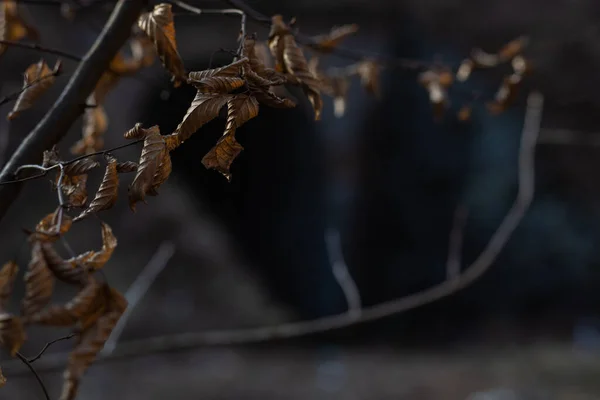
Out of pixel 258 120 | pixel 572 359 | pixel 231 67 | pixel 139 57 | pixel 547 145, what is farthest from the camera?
pixel 258 120

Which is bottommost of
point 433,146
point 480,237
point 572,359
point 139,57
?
point 572,359

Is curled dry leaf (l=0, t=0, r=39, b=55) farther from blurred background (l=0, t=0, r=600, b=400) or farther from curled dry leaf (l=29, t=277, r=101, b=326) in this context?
blurred background (l=0, t=0, r=600, b=400)

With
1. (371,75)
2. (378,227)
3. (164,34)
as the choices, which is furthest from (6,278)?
(378,227)

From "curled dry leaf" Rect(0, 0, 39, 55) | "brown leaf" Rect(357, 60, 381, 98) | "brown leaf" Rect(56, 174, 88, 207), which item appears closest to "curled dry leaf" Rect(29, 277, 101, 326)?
"brown leaf" Rect(56, 174, 88, 207)

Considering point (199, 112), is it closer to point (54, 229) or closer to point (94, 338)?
point (54, 229)

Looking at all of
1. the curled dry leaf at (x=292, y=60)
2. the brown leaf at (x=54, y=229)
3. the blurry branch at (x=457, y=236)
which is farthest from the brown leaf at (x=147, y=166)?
the blurry branch at (x=457, y=236)

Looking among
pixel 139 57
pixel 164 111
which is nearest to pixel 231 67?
pixel 139 57

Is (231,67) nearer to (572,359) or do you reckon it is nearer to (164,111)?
(164,111)
